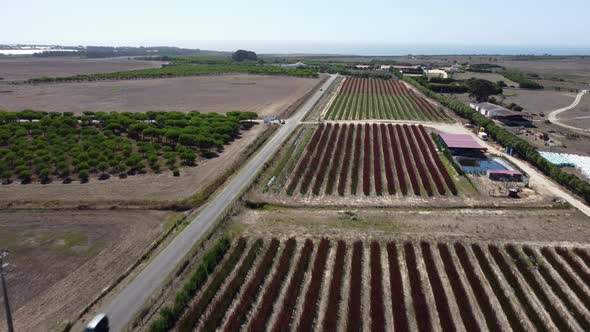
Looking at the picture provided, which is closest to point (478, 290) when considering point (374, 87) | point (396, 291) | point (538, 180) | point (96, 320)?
point (396, 291)

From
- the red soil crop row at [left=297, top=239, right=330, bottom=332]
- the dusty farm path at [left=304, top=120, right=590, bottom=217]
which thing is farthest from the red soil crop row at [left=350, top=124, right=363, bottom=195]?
the dusty farm path at [left=304, top=120, right=590, bottom=217]

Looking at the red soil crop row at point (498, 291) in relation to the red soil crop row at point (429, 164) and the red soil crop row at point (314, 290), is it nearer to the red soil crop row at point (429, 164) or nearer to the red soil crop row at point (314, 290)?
the red soil crop row at point (429, 164)

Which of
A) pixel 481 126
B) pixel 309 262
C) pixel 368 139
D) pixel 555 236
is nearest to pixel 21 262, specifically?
pixel 309 262

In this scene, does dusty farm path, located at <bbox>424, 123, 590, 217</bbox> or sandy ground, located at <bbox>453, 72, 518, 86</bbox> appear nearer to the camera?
dusty farm path, located at <bbox>424, 123, 590, 217</bbox>

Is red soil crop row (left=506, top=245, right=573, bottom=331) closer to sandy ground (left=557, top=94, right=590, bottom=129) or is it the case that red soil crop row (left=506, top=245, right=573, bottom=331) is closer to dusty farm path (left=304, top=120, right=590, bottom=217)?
dusty farm path (left=304, top=120, right=590, bottom=217)

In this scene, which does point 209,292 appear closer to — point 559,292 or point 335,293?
point 335,293

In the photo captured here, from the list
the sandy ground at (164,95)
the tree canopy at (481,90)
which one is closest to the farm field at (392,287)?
the sandy ground at (164,95)
